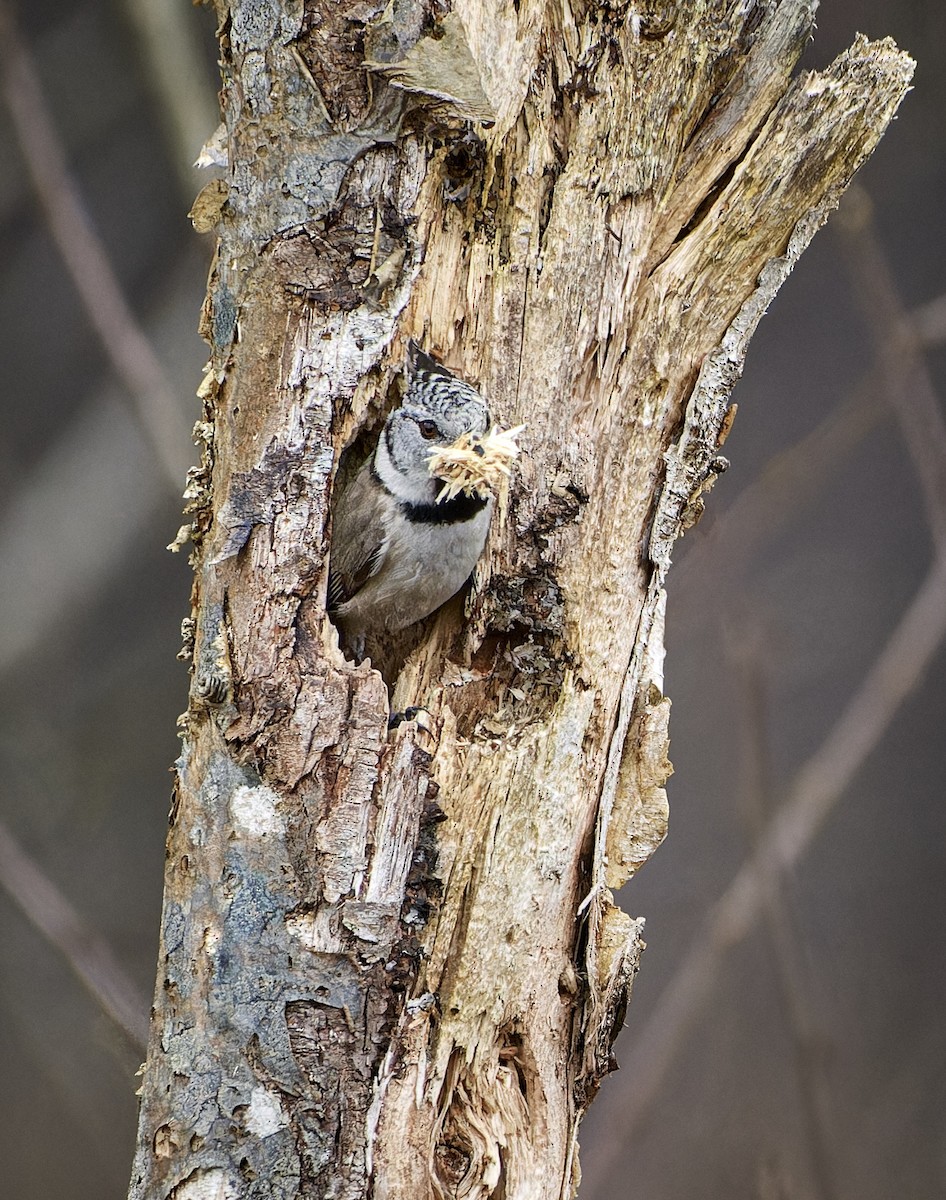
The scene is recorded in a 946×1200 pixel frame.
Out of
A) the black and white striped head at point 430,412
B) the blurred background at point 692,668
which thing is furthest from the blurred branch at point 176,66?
the black and white striped head at point 430,412

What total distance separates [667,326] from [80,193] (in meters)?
1.40

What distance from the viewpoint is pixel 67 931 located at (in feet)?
7.19

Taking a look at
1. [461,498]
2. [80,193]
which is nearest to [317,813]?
[461,498]

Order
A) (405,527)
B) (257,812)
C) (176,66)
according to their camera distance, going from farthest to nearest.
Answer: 1. (176,66)
2. (405,527)
3. (257,812)

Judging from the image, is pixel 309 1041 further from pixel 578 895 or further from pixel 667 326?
pixel 667 326

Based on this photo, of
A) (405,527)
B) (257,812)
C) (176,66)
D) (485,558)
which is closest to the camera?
(257,812)

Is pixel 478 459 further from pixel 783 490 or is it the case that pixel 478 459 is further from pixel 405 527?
pixel 783 490

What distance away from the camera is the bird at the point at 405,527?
4.32ft

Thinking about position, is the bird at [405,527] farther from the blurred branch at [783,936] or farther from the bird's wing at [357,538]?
the blurred branch at [783,936]

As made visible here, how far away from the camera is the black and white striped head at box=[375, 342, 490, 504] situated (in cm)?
129

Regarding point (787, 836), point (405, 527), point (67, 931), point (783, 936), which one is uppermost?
point (67, 931)

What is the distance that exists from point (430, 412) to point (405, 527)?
0.74 ft

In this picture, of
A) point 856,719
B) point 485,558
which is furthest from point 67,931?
point 856,719

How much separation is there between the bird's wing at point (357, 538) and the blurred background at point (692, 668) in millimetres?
806
